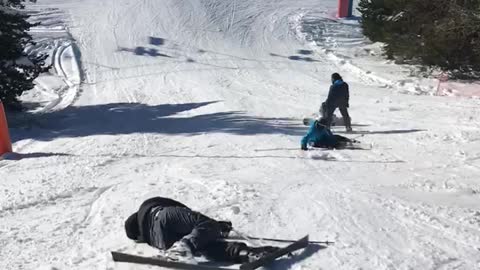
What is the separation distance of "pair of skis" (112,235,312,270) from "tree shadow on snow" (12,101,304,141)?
26.3ft

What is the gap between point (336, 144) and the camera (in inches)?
467

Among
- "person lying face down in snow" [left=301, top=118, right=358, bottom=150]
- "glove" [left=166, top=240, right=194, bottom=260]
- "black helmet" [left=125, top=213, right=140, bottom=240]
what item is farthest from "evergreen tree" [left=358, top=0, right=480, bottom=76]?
"glove" [left=166, top=240, right=194, bottom=260]

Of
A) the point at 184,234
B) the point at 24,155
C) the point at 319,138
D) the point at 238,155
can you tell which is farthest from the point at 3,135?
the point at 184,234

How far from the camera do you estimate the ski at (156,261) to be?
5523 mm

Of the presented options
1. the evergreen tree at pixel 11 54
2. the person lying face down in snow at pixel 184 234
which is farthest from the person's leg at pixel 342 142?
the evergreen tree at pixel 11 54

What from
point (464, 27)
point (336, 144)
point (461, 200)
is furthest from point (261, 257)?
point (464, 27)

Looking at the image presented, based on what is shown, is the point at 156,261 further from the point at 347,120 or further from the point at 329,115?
the point at 347,120

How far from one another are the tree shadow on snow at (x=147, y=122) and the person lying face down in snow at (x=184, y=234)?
773cm

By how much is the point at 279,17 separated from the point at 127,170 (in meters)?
24.3

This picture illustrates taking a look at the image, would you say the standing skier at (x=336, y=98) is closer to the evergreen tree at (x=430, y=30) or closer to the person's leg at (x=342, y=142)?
the person's leg at (x=342, y=142)

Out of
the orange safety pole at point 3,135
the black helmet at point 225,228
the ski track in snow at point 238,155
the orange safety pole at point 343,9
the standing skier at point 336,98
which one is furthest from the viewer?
the orange safety pole at point 343,9

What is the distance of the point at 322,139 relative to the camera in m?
11.9

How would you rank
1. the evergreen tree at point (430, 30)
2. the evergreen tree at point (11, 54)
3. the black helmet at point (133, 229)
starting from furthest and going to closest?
1. the evergreen tree at point (11, 54)
2. the evergreen tree at point (430, 30)
3. the black helmet at point (133, 229)

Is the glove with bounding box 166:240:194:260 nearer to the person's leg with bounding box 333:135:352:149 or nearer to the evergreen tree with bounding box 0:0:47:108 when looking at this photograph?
the person's leg with bounding box 333:135:352:149
